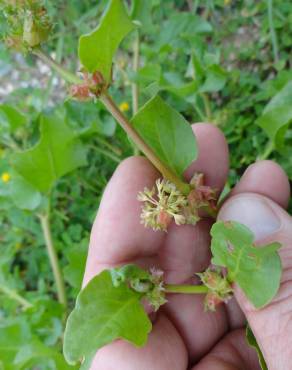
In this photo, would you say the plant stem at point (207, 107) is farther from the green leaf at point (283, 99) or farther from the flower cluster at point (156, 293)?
the flower cluster at point (156, 293)

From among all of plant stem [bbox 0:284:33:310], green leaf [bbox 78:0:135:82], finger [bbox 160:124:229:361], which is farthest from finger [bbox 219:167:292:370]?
plant stem [bbox 0:284:33:310]

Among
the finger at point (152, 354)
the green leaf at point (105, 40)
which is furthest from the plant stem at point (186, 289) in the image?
the green leaf at point (105, 40)

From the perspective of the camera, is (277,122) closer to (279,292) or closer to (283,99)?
(283,99)

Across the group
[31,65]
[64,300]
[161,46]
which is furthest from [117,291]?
[31,65]

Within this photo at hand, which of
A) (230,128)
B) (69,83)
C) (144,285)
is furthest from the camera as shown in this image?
(230,128)

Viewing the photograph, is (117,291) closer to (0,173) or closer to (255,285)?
(255,285)

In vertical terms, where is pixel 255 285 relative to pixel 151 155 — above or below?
below
